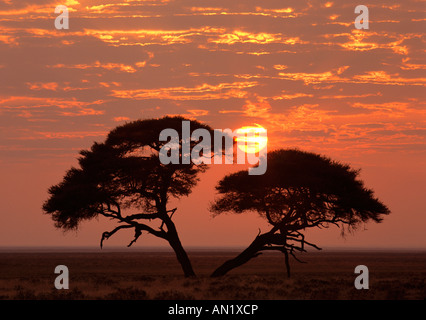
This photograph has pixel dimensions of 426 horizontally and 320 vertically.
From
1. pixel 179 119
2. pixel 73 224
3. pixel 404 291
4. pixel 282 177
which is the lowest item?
pixel 404 291

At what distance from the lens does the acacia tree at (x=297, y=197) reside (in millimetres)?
48219

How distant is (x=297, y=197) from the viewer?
4919 cm

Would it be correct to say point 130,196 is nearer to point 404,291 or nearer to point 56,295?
point 56,295

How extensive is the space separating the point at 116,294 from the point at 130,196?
43.2ft

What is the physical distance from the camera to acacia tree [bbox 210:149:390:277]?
4822cm

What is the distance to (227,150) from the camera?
5012cm

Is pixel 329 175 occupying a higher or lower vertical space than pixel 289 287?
higher
